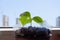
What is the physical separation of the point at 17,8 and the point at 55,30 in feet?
1.12

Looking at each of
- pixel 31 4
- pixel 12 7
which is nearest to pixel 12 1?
pixel 12 7

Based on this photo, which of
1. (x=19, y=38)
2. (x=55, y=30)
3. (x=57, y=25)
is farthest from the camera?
(x=57, y=25)

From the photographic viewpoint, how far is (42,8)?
1.01 m

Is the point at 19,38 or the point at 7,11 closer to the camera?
the point at 19,38

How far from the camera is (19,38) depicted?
24.1 inches

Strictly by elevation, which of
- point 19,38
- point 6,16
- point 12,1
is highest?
point 12,1

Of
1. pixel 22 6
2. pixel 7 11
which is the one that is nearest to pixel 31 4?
pixel 22 6

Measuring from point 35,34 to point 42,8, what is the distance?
0.44m

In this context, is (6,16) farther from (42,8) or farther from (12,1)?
(42,8)

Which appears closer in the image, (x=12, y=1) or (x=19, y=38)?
(x=19, y=38)

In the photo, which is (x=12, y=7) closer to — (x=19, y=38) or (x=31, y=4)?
(x=31, y=4)

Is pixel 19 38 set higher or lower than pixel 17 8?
lower

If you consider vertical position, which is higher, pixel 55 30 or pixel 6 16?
pixel 6 16

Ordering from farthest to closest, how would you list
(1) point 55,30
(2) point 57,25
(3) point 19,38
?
(2) point 57,25, (1) point 55,30, (3) point 19,38
